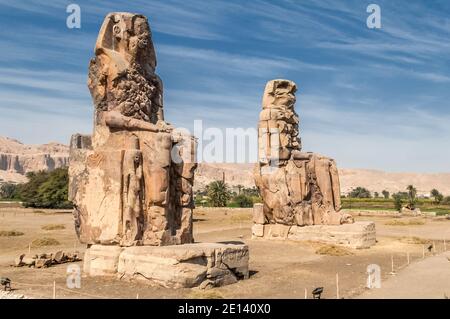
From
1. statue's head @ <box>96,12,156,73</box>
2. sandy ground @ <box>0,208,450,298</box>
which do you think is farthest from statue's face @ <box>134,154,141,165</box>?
sandy ground @ <box>0,208,450,298</box>

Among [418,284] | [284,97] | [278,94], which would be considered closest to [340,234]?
[284,97]

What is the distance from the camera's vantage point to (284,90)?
67.6ft

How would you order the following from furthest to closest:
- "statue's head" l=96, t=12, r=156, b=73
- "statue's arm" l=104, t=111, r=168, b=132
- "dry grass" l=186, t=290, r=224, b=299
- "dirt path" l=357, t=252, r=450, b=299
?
1. "statue's head" l=96, t=12, r=156, b=73
2. "statue's arm" l=104, t=111, r=168, b=132
3. "dirt path" l=357, t=252, r=450, b=299
4. "dry grass" l=186, t=290, r=224, b=299

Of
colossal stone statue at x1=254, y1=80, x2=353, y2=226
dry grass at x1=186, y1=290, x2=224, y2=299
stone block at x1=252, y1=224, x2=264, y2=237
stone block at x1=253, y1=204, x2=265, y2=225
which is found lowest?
dry grass at x1=186, y1=290, x2=224, y2=299

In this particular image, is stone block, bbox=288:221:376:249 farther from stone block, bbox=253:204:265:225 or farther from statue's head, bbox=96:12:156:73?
statue's head, bbox=96:12:156:73

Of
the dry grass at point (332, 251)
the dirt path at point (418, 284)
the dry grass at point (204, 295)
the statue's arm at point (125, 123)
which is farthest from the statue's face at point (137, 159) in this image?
the dry grass at point (332, 251)

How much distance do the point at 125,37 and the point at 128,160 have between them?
133 inches

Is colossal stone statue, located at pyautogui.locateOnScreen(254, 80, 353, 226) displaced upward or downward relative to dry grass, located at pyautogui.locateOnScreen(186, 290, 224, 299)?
upward

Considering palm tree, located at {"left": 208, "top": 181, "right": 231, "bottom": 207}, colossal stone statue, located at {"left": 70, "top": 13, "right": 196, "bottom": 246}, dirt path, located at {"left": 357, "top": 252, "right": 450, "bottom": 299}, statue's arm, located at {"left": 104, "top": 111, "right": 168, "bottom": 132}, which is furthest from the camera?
palm tree, located at {"left": 208, "top": 181, "right": 231, "bottom": 207}

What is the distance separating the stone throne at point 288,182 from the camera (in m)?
19.5

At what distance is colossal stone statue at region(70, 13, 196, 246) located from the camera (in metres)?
11.3

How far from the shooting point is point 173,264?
32.4ft

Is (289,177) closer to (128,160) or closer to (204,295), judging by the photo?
(128,160)

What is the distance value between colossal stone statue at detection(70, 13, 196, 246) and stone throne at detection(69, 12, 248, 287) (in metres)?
0.02
